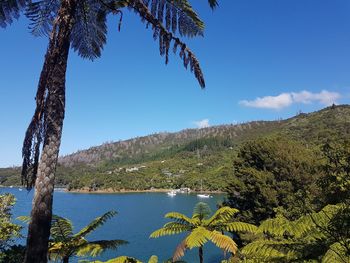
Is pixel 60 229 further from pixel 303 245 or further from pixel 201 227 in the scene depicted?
pixel 303 245

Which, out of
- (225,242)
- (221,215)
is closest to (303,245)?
(225,242)

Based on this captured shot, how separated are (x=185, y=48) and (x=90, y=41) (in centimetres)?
221

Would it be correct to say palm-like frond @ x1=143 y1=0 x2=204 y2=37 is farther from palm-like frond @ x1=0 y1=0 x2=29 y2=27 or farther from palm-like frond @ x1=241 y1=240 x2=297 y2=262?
palm-like frond @ x1=241 y1=240 x2=297 y2=262

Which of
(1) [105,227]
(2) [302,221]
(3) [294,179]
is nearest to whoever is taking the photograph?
(2) [302,221]

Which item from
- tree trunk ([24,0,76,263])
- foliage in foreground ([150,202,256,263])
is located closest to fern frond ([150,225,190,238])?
foliage in foreground ([150,202,256,263])

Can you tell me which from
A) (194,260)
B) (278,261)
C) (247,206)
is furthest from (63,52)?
(194,260)

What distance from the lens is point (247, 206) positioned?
89.5ft

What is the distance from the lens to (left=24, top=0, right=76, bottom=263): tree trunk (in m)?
4.23

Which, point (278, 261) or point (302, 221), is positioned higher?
point (302, 221)

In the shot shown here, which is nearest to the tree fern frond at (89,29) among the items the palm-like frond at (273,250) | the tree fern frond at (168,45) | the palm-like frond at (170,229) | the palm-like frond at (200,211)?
the tree fern frond at (168,45)

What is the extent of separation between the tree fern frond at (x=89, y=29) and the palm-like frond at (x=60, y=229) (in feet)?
16.4

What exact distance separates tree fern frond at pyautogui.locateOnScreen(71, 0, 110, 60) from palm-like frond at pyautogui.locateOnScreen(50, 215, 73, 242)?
5.00m

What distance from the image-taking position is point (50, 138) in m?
4.63

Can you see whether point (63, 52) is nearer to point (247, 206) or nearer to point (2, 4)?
point (2, 4)
